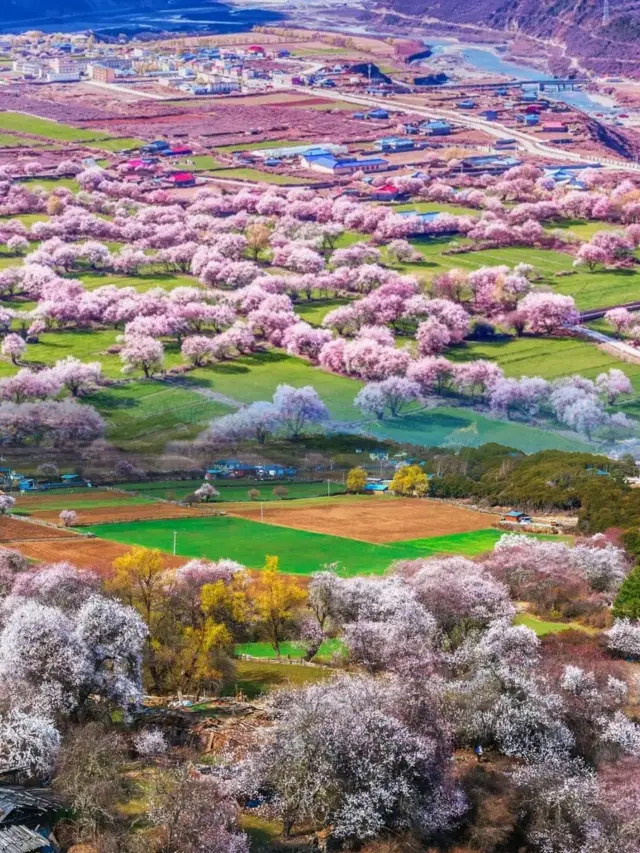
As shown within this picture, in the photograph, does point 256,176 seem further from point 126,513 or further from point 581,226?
point 126,513

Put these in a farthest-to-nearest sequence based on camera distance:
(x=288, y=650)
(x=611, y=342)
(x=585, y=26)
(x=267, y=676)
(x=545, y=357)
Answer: (x=585, y=26), (x=611, y=342), (x=545, y=357), (x=288, y=650), (x=267, y=676)

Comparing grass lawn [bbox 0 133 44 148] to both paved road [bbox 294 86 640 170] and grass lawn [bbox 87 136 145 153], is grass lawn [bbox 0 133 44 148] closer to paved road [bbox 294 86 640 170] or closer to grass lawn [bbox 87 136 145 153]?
grass lawn [bbox 87 136 145 153]

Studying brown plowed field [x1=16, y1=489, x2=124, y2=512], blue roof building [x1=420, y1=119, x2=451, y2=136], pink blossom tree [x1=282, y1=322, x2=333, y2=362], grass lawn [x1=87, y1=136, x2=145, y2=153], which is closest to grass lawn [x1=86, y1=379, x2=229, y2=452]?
brown plowed field [x1=16, y1=489, x2=124, y2=512]

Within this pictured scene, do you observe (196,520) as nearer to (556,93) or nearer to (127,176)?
(127,176)

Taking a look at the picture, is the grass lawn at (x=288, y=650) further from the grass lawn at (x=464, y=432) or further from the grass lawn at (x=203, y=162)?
the grass lawn at (x=203, y=162)

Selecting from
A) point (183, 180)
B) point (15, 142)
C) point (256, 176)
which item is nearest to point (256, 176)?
point (256, 176)

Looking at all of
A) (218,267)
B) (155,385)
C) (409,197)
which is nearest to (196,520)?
(155,385)

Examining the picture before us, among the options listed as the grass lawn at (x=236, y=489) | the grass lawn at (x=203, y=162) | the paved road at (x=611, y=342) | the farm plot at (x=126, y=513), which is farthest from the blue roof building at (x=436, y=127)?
the farm plot at (x=126, y=513)
